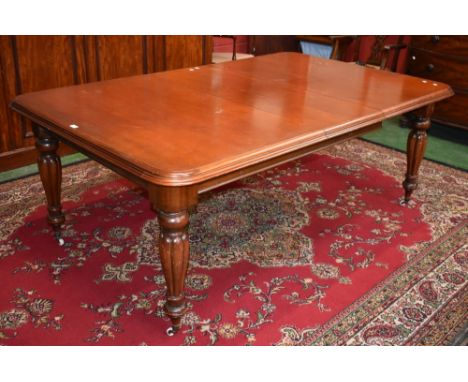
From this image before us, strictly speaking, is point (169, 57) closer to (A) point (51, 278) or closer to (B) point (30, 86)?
(B) point (30, 86)

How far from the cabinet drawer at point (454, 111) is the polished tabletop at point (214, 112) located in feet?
4.72

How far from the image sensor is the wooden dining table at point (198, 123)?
1937 mm

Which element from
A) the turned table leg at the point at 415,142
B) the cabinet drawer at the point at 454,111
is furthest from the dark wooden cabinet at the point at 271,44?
the turned table leg at the point at 415,142

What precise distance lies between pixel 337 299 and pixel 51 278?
1.35 meters

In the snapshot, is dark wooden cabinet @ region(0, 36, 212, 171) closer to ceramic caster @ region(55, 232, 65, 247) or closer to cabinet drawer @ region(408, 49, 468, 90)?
ceramic caster @ region(55, 232, 65, 247)

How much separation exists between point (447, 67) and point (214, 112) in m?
2.82

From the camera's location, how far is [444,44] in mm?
4379

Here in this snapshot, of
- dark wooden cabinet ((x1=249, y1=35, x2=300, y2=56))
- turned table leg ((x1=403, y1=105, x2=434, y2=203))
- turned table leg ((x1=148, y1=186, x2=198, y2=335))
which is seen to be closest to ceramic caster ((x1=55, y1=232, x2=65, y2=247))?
turned table leg ((x1=148, y1=186, x2=198, y2=335))

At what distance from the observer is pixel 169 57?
14.4 ft

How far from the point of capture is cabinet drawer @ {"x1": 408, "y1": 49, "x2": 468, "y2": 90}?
14.2 feet

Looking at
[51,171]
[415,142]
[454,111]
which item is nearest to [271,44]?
[454,111]

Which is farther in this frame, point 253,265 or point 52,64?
point 52,64

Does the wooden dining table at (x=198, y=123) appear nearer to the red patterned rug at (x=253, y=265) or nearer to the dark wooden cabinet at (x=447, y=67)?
the red patterned rug at (x=253, y=265)

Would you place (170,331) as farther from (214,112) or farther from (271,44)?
(271,44)
